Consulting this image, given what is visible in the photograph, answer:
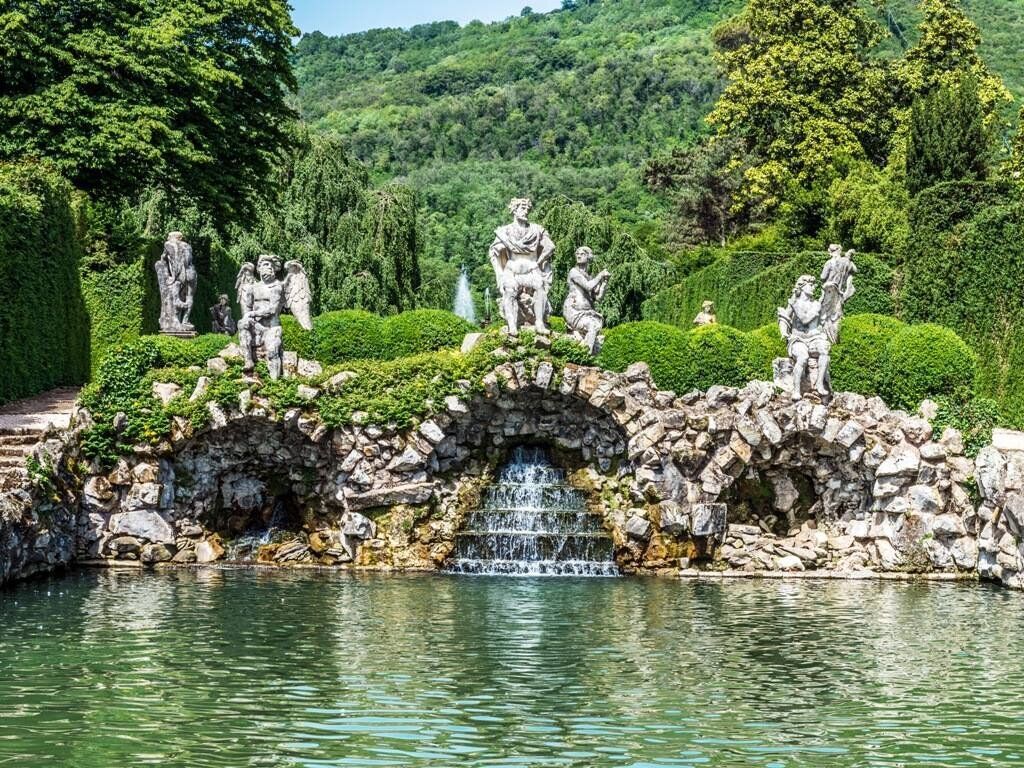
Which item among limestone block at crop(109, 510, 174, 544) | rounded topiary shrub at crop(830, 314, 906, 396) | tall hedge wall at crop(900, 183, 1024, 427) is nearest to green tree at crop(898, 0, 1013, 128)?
tall hedge wall at crop(900, 183, 1024, 427)

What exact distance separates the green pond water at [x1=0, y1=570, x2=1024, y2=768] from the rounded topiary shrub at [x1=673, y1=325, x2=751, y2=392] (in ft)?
18.2

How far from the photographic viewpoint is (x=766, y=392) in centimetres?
2495

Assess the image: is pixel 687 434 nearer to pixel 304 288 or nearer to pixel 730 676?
pixel 304 288

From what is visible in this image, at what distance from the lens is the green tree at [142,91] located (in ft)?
105

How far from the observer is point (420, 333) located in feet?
91.3

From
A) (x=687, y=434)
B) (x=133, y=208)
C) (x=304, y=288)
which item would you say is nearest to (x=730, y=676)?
(x=687, y=434)

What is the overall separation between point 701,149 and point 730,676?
51.8 meters

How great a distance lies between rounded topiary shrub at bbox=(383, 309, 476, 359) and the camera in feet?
90.9

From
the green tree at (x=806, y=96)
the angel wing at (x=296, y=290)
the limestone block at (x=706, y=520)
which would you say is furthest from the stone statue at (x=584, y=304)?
the green tree at (x=806, y=96)

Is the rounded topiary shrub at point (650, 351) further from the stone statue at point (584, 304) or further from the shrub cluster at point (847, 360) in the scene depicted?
the stone statue at point (584, 304)

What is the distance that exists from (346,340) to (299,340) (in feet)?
3.01

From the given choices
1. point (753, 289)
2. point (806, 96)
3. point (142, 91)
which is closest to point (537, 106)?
point (806, 96)

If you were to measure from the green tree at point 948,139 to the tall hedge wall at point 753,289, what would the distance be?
182 inches

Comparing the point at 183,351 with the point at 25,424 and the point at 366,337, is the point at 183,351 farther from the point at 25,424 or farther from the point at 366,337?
the point at 366,337
